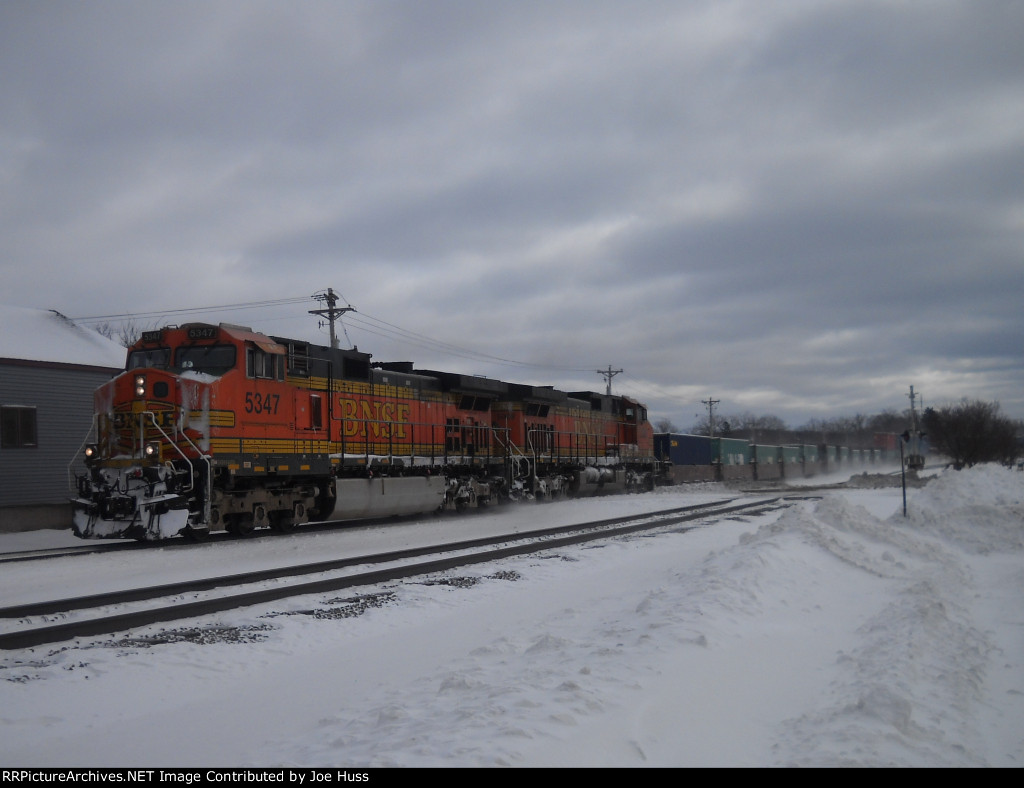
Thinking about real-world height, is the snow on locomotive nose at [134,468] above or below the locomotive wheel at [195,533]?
above

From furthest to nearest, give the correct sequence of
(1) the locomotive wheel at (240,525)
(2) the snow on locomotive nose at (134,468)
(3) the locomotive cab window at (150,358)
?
(1) the locomotive wheel at (240,525), (3) the locomotive cab window at (150,358), (2) the snow on locomotive nose at (134,468)

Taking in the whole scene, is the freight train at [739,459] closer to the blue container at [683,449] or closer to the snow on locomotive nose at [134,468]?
the blue container at [683,449]

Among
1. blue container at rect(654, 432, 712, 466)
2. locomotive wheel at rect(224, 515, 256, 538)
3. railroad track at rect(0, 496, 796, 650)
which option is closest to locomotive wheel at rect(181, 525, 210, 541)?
locomotive wheel at rect(224, 515, 256, 538)

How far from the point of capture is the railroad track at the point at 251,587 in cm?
803

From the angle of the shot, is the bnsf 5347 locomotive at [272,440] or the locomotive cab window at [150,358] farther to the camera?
the locomotive cab window at [150,358]

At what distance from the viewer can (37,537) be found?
19391 millimetres

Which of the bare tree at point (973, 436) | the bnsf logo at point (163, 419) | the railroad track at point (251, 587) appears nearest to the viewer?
the railroad track at point (251, 587)

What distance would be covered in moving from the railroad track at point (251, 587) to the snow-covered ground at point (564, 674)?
529 mm

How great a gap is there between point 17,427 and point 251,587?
49.5ft

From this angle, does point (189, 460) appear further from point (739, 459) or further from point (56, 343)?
point (739, 459)

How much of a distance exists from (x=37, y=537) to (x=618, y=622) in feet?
56.0

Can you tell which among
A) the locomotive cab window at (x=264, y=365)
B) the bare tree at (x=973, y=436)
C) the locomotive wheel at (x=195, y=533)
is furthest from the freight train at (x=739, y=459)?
the locomotive wheel at (x=195, y=533)

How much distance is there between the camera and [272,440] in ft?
55.0

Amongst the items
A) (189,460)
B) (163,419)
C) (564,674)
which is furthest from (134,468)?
(564,674)
